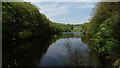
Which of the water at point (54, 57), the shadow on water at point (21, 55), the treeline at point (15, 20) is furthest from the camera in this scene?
the treeline at point (15, 20)

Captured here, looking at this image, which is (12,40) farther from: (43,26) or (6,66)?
(43,26)

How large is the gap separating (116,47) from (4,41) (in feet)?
80.5

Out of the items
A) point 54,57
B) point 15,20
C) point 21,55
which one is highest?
point 15,20

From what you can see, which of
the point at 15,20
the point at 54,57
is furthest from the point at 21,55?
the point at 15,20

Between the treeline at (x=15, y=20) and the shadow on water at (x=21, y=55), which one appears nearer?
the shadow on water at (x=21, y=55)

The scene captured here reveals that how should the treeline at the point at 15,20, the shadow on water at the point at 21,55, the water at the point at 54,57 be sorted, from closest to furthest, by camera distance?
1. the water at the point at 54,57
2. the shadow on water at the point at 21,55
3. the treeline at the point at 15,20

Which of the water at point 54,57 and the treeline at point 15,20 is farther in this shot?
the treeline at point 15,20

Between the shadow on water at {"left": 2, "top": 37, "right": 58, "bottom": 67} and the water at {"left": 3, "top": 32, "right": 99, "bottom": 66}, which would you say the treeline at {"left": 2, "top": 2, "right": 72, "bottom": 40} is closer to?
the shadow on water at {"left": 2, "top": 37, "right": 58, "bottom": 67}

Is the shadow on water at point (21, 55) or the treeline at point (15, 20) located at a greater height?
the treeline at point (15, 20)

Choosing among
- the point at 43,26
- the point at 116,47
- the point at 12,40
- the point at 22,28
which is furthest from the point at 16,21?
the point at 116,47

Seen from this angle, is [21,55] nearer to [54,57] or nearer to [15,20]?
[54,57]

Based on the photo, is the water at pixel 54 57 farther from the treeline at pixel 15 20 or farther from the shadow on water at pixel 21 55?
the treeline at pixel 15 20

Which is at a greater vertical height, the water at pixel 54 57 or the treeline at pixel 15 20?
the treeline at pixel 15 20

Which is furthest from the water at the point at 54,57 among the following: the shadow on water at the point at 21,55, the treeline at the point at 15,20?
the treeline at the point at 15,20
